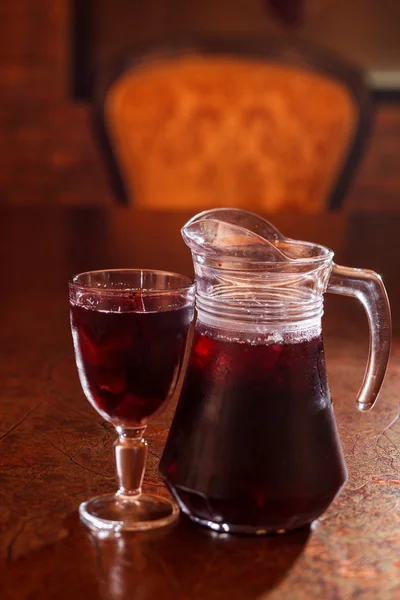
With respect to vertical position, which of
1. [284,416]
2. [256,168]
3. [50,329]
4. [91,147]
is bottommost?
[91,147]

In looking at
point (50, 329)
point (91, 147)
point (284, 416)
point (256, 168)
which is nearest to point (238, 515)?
point (284, 416)

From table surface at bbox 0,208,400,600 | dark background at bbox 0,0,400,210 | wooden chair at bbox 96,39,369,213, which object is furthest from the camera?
dark background at bbox 0,0,400,210

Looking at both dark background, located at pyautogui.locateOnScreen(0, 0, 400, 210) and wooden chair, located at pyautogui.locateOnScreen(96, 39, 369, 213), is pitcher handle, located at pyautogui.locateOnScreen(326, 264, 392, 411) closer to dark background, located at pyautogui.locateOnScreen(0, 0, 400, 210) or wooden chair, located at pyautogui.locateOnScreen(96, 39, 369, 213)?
wooden chair, located at pyautogui.locateOnScreen(96, 39, 369, 213)

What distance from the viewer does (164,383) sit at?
46 cm

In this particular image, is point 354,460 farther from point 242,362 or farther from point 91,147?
point 91,147

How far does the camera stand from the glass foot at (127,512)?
0.43m

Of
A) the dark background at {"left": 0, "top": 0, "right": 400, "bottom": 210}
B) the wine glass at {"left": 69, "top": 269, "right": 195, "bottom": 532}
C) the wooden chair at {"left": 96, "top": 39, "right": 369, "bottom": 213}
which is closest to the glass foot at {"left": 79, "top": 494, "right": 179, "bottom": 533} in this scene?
the wine glass at {"left": 69, "top": 269, "right": 195, "bottom": 532}

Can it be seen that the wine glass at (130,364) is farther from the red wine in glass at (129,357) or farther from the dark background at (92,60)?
the dark background at (92,60)

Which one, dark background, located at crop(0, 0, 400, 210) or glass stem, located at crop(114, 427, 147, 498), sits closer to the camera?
glass stem, located at crop(114, 427, 147, 498)

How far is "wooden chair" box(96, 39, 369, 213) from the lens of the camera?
6.02ft

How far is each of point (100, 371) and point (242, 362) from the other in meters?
0.07

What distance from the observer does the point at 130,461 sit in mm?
452

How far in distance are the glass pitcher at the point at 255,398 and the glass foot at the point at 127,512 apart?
0.04 feet

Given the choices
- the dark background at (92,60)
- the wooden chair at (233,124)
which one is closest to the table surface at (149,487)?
the wooden chair at (233,124)
